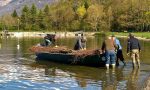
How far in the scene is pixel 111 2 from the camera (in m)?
158

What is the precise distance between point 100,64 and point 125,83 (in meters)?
7.07

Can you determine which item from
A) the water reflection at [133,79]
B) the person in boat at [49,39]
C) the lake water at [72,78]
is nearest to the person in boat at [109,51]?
the lake water at [72,78]

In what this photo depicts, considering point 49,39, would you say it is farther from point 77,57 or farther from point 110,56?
point 110,56

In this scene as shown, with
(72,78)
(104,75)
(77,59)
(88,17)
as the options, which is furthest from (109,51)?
(88,17)

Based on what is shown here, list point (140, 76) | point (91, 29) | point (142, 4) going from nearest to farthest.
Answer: point (140, 76)
point (142, 4)
point (91, 29)

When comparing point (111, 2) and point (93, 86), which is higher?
point (111, 2)

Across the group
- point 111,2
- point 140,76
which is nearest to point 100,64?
point 140,76

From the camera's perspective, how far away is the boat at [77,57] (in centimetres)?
2669

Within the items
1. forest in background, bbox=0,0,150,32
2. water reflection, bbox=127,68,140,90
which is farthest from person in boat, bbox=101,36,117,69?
forest in background, bbox=0,0,150,32

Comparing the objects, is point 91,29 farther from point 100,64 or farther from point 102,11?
point 100,64

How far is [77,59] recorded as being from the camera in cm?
2805

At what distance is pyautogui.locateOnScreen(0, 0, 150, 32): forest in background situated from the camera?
13312 centimetres

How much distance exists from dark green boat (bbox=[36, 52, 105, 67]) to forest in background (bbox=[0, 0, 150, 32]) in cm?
9766

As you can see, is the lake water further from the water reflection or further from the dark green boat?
the dark green boat
